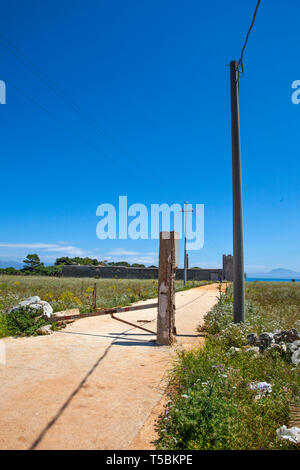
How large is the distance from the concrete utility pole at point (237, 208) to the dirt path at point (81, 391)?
1.61m

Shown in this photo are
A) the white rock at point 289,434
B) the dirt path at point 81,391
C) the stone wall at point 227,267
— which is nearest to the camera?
the white rock at point 289,434

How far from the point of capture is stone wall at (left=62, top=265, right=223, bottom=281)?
52.2 metres

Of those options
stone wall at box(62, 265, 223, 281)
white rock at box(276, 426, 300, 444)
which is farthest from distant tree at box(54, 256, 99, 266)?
white rock at box(276, 426, 300, 444)

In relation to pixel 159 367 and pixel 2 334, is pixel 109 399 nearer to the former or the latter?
pixel 159 367

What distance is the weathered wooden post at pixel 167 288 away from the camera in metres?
7.37

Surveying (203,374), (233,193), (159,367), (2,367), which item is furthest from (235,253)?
(2,367)

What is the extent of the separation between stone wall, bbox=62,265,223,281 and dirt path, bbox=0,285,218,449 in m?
44.9

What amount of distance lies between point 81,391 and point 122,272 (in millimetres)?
50835

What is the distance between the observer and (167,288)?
735 centimetres

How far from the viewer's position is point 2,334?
775 cm

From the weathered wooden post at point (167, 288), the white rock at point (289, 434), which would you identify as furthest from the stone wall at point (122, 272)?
the white rock at point (289, 434)

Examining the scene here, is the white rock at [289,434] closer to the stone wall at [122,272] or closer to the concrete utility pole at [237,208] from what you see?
the concrete utility pole at [237,208]

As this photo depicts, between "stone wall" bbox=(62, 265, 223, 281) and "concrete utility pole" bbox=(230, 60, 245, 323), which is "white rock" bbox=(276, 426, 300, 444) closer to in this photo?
"concrete utility pole" bbox=(230, 60, 245, 323)
